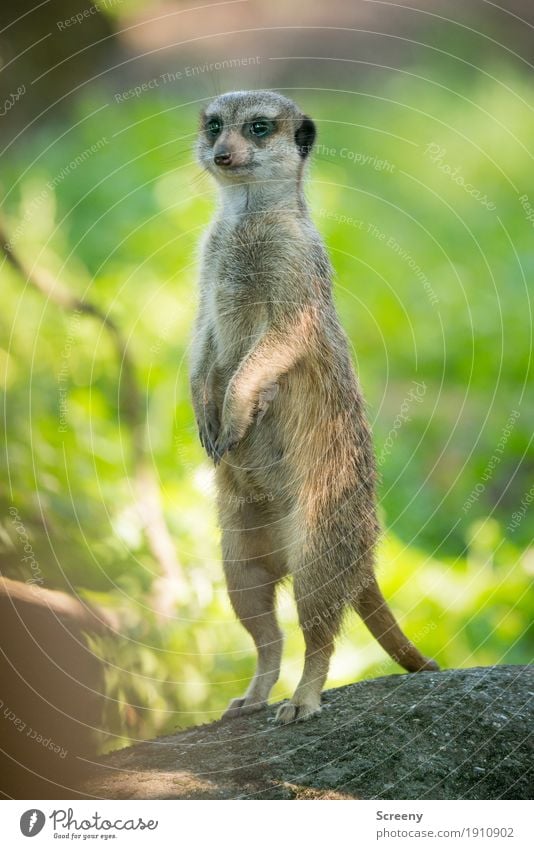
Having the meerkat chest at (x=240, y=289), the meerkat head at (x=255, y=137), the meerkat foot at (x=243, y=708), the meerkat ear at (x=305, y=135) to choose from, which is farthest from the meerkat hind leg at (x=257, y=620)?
the meerkat ear at (x=305, y=135)

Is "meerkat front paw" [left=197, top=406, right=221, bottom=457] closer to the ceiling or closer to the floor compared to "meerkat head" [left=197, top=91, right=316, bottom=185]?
closer to the floor

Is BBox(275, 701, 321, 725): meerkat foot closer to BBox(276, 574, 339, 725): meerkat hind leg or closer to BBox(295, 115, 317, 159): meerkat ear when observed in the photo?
BBox(276, 574, 339, 725): meerkat hind leg

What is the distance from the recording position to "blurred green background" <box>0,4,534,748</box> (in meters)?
4.30

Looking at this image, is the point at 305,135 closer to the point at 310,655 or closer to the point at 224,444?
the point at 224,444

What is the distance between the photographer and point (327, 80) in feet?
16.2

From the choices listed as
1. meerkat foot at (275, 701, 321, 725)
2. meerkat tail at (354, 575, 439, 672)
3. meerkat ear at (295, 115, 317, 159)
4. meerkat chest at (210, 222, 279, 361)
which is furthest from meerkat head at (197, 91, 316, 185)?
meerkat foot at (275, 701, 321, 725)

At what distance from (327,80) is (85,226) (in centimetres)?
138

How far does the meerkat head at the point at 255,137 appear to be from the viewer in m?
3.57

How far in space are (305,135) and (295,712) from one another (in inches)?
81.5

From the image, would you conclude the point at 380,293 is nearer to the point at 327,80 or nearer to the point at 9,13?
the point at 327,80

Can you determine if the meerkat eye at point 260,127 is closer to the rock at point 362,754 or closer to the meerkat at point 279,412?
the meerkat at point 279,412

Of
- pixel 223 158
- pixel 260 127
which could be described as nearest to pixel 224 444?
pixel 223 158

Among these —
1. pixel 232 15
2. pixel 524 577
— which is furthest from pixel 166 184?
pixel 524 577

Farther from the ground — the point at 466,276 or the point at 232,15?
the point at 232,15
